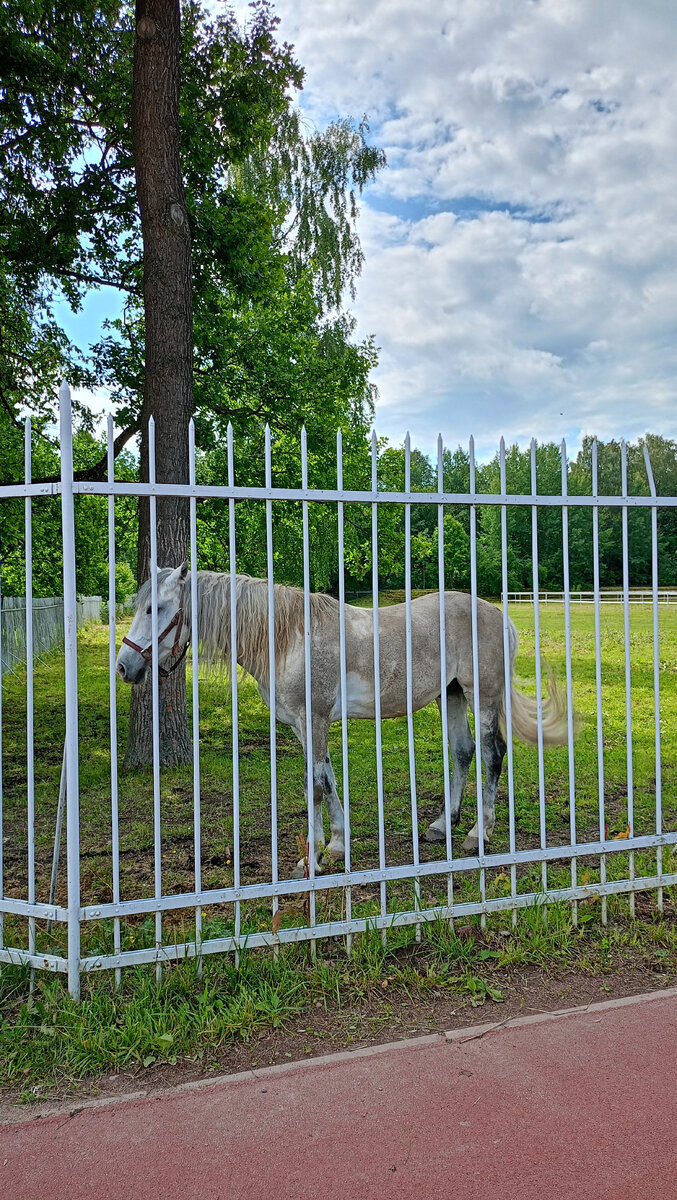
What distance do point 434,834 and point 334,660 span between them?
1.64m

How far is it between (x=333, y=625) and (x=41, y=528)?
8.28 m

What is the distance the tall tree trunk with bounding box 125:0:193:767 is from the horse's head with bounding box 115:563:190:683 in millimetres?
2600

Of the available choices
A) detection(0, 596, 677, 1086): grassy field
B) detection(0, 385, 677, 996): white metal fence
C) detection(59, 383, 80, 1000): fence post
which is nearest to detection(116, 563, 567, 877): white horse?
detection(0, 385, 677, 996): white metal fence

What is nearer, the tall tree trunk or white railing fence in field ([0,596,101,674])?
the tall tree trunk

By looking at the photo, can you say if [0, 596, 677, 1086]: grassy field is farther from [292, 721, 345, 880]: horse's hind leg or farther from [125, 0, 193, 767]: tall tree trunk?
[125, 0, 193, 767]: tall tree trunk

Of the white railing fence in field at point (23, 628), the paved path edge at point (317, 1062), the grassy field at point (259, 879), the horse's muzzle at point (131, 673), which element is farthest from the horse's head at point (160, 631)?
the white railing fence in field at point (23, 628)

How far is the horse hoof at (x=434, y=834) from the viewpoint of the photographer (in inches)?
218

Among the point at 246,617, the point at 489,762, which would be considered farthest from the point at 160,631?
the point at 489,762

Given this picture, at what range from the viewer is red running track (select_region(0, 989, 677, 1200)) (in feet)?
7.39

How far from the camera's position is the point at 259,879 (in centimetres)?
473

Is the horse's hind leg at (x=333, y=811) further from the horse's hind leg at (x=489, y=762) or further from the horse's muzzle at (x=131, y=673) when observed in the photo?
the horse's muzzle at (x=131, y=673)

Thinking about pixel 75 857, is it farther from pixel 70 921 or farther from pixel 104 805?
pixel 104 805

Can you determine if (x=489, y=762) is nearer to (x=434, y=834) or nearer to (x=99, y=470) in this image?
(x=434, y=834)

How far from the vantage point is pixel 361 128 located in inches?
758
